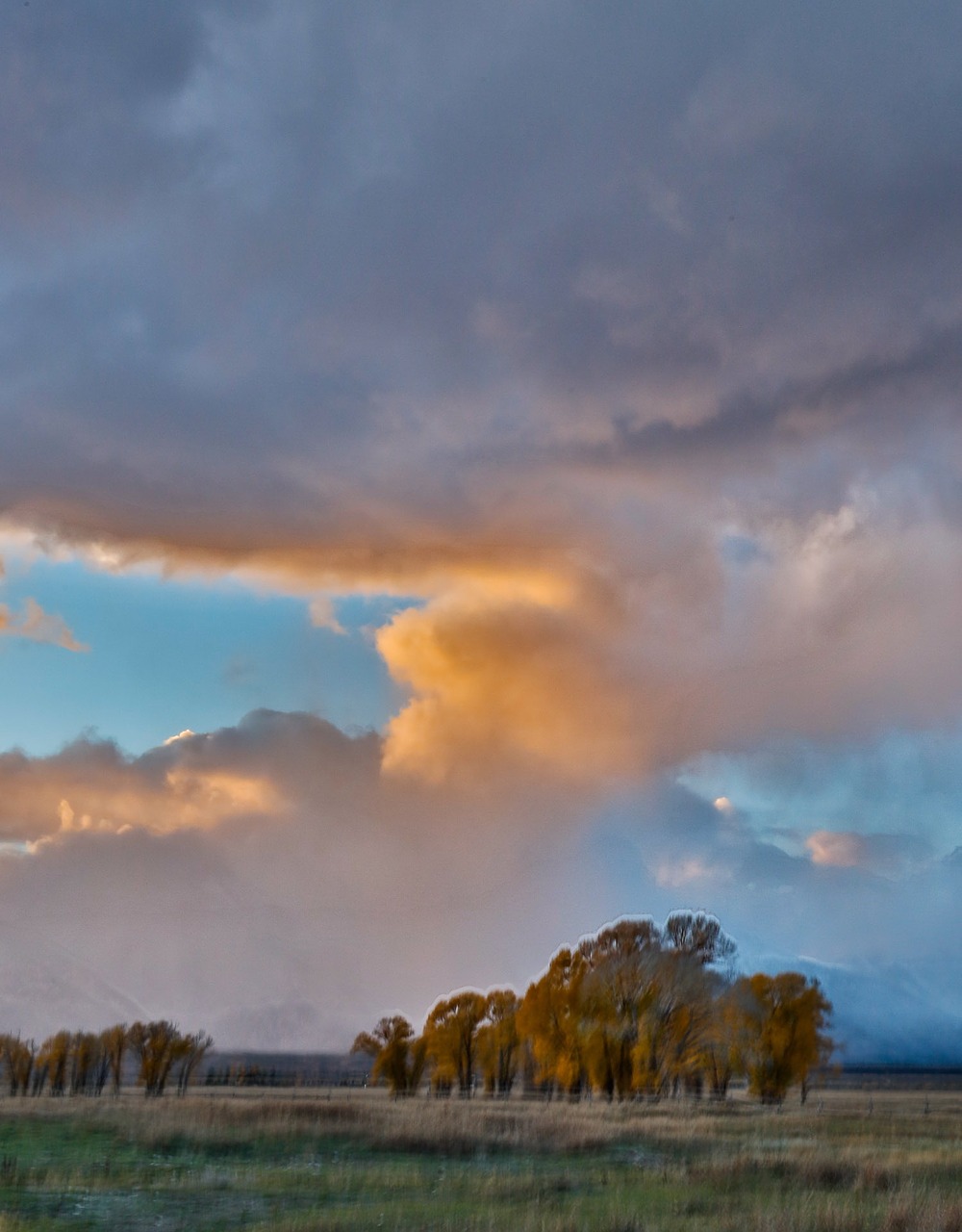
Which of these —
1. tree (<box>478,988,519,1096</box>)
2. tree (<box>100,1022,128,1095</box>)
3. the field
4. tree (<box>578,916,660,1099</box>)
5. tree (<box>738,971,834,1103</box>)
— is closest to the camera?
the field

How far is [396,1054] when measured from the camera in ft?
277

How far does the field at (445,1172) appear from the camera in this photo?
58.5 feet

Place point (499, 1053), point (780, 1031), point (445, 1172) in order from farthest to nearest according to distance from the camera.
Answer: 1. point (499, 1053)
2. point (780, 1031)
3. point (445, 1172)

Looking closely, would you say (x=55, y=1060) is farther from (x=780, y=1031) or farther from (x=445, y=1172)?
(x=445, y=1172)

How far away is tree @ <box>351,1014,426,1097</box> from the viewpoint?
274 feet

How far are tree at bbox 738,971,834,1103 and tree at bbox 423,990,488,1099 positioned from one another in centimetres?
2342

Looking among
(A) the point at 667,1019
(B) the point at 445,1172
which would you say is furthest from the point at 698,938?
(B) the point at 445,1172

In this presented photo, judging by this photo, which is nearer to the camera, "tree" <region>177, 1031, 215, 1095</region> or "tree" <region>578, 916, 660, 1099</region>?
"tree" <region>578, 916, 660, 1099</region>

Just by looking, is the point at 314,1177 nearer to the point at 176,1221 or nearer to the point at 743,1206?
the point at 176,1221

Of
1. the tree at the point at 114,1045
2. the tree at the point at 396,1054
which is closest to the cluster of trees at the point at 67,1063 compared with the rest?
the tree at the point at 114,1045

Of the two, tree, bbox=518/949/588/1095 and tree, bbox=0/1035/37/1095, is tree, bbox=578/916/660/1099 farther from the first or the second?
tree, bbox=0/1035/37/1095

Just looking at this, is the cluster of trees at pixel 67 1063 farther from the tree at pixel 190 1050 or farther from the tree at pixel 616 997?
the tree at pixel 616 997

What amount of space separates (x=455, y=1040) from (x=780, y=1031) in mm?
26763

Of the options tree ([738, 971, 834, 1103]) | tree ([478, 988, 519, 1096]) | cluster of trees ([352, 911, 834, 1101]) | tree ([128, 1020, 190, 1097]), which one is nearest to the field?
cluster of trees ([352, 911, 834, 1101])
